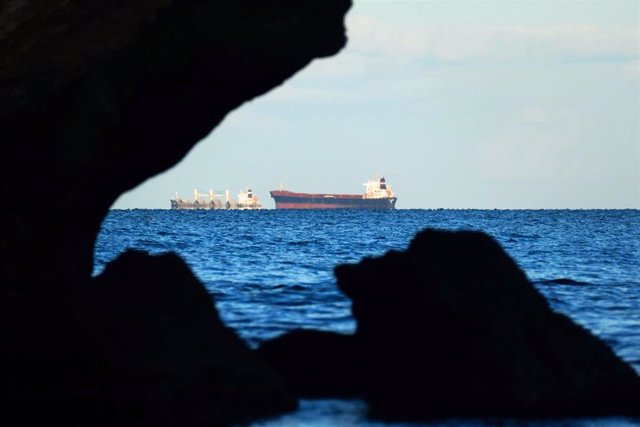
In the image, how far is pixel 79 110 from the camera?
13.6 meters

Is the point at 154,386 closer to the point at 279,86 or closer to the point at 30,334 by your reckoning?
the point at 30,334

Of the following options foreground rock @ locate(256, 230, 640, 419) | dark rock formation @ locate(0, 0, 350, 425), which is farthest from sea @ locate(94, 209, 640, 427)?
dark rock formation @ locate(0, 0, 350, 425)

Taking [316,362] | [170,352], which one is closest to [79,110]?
[170,352]

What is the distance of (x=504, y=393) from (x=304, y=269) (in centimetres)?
2597

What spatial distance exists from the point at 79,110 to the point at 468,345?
5.15 m

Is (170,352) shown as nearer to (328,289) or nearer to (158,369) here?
(158,369)

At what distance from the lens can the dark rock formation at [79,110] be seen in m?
13.2

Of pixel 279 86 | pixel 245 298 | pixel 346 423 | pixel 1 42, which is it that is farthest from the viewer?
pixel 245 298

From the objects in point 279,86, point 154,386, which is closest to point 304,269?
point 279,86

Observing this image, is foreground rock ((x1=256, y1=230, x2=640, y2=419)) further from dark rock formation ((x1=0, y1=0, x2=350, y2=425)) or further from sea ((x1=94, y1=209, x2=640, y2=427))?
dark rock formation ((x1=0, y1=0, x2=350, y2=425))

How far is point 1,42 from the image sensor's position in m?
12.5

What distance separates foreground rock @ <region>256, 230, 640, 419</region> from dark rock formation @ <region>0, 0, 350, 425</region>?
200cm

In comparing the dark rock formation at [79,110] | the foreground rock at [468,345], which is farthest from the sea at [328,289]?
the dark rock formation at [79,110]

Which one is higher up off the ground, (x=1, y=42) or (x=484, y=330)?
(x=1, y=42)
